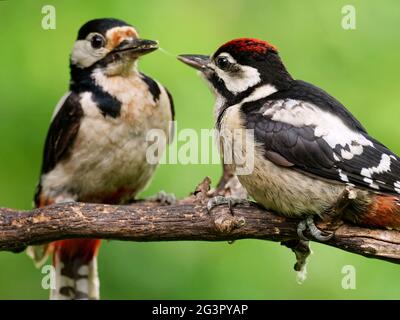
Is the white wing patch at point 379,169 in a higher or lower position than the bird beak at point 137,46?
lower

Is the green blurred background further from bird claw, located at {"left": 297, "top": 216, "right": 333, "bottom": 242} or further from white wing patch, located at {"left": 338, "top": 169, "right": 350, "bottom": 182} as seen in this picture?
white wing patch, located at {"left": 338, "top": 169, "right": 350, "bottom": 182}

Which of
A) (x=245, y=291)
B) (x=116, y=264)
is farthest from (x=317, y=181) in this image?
(x=116, y=264)

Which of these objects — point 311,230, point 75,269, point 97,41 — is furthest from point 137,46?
point 311,230

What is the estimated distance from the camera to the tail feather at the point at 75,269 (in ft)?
19.3

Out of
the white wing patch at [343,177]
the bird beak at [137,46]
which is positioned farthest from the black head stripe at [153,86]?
the white wing patch at [343,177]

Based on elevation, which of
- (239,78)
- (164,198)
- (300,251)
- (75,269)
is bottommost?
(75,269)

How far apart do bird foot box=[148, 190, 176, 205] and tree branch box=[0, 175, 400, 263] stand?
112cm

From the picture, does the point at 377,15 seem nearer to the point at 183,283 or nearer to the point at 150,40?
the point at 150,40

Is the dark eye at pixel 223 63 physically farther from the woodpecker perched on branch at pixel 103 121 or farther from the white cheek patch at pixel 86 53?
the white cheek patch at pixel 86 53

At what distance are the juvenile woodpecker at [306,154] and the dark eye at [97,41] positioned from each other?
1275 millimetres

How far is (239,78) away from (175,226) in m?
0.91

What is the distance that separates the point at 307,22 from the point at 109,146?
66.1 inches

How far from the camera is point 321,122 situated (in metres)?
4.35

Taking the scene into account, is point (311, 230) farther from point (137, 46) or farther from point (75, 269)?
point (75, 269)
